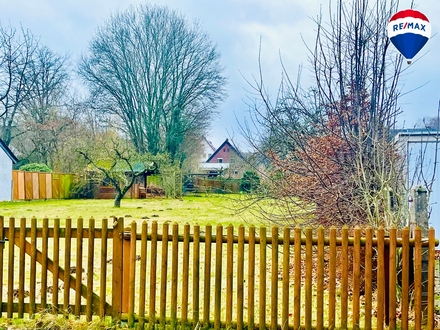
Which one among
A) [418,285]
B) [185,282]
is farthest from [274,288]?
[418,285]

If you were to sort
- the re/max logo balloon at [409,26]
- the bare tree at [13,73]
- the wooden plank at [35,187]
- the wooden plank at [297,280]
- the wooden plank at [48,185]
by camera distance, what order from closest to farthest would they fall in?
the wooden plank at [297,280]
the re/max logo balloon at [409,26]
the wooden plank at [35,187]
the wooden plank at [48,185]
the bare tree at [13,73]

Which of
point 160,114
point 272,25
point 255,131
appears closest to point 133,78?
point 160,114

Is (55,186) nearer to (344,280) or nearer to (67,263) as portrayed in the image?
(67,263)

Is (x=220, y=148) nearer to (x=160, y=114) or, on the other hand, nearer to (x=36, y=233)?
(x=160, y=114)

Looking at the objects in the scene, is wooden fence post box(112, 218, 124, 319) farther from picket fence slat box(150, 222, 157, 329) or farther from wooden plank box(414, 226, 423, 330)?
wooden plank box(414, 226, 423, 330)

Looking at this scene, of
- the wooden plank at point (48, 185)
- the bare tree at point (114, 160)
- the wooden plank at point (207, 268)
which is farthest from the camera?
the wooden plank at point (48, 185)

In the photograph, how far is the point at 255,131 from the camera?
21.2ft

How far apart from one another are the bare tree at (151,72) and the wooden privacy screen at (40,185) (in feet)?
20.3

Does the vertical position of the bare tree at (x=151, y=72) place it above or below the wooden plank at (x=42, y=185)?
above

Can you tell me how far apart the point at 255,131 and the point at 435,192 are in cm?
384

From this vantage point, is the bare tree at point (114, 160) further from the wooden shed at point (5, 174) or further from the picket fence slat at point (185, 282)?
the picket fence slat at point (185, 282)

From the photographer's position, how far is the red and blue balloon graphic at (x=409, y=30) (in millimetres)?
4281

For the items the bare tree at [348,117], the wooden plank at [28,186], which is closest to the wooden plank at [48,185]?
the wooden plank at [28,186]

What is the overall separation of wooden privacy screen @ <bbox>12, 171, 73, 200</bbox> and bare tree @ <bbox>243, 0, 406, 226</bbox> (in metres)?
20.4
